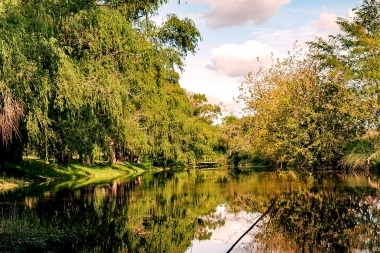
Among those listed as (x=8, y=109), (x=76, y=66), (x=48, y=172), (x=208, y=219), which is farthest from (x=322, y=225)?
(x=48, y=172)

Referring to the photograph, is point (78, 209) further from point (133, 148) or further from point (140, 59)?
point (133, 148)

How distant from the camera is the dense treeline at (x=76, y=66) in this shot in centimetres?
1504

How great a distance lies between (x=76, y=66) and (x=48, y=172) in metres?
13.1

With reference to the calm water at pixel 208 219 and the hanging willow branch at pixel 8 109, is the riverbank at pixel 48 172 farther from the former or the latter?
the hanging willow branch at pixel 8 109

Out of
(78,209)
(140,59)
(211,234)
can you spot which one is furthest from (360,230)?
(140,59)

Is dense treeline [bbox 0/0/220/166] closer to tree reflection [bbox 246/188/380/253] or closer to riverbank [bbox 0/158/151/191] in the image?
riverbank [bbox 0/158/151/191]

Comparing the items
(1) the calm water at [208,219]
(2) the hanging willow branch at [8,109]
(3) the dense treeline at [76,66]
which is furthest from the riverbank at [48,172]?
(2) the hanging willow branch at [8,109]

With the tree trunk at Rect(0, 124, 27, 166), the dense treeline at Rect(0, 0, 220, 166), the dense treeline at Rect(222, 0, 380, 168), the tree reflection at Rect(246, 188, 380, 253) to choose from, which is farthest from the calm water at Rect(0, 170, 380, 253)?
the dense treeline at Rect(222, 0, 380, 168)

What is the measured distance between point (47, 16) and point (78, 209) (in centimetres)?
705

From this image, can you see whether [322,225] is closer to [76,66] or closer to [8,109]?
[8,109]

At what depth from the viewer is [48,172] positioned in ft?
97.2

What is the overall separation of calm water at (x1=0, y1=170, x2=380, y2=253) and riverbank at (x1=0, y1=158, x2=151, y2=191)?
4.03m

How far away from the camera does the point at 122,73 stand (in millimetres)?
21484

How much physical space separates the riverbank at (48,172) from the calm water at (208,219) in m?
4.03
